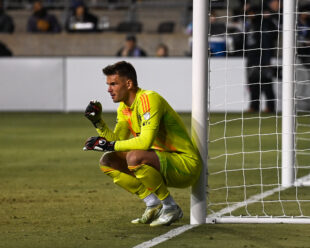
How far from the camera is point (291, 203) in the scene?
8.77 m

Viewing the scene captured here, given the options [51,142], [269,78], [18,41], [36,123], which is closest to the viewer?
[51,142]

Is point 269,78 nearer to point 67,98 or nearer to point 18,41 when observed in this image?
point 67,98

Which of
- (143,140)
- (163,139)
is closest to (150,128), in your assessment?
(143,140)

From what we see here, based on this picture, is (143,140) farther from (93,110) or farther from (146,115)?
(93,110)

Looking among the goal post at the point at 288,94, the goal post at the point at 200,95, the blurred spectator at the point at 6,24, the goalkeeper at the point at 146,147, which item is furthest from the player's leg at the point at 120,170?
the blurred spectator at the point at 6,24

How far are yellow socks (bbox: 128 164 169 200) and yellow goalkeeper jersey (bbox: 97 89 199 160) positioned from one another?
0.16m

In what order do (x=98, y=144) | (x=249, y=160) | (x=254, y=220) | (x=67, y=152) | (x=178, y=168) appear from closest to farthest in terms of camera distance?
(x=98, y=144) < (x=178, y=168) < (x=254, y=220) < (x=249, y=160) < (x=67, y=152)

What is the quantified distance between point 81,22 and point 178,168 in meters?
18.5

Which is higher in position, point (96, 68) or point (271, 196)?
point (96, 68)

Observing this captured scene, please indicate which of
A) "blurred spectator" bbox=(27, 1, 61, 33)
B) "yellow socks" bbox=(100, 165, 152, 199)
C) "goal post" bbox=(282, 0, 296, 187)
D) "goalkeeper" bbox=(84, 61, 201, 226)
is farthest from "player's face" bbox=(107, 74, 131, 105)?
"blurred spectator" bbox=(27, 1, 61, 33)

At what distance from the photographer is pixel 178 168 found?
737 centimetres

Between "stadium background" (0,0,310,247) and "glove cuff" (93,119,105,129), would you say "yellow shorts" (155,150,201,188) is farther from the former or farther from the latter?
"glove cuff" (93,119,105,129)

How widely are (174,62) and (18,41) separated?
5.73 meters

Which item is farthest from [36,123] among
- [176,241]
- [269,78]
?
[176,241]
